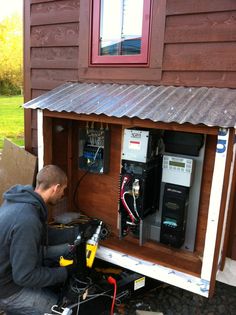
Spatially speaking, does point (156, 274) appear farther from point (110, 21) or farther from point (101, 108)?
point (110, 21)

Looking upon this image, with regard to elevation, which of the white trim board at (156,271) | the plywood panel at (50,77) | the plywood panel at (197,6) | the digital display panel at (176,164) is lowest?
the white trim board at (156,271)

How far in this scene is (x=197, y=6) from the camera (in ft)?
9.35

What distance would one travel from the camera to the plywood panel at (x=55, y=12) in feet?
11.5

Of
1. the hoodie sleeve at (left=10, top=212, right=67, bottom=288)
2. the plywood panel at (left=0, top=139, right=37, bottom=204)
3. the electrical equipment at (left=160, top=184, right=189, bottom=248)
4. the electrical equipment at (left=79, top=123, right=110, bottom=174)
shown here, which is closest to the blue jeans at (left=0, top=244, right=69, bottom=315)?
the hoodie sleeve at (left=10, top=212, right=67, bottom=288)

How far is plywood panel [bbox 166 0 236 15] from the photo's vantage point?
8.95 ft

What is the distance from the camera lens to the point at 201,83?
9.65 feet

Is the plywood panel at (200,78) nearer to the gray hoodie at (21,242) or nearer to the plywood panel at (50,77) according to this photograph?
the plywood panel at (50,77)

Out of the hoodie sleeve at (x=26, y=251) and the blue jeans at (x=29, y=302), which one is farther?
the blue jeans at (x=29, y=302)

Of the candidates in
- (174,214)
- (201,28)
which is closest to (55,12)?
(201,28)

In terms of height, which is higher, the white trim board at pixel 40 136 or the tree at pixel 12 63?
the tree at pixel 12 63

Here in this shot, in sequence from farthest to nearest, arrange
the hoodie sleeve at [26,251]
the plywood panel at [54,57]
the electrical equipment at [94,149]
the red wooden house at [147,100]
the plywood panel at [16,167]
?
1. the plywood panel at [16,167]
2. the plywood panel at [54,57]
3. the electrical equipment at [94,149]
4. the red wooden house at [147,100]
5. the hoodie sleeve at [26,251]

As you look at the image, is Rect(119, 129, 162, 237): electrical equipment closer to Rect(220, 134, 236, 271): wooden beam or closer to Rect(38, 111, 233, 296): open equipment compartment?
Rect(38, 111, 233, 296): open equipment compartment

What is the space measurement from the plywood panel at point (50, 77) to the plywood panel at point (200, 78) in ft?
3.72

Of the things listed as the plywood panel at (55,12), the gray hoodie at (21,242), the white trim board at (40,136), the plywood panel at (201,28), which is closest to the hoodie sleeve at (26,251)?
the gray hoodie at (21,242)
